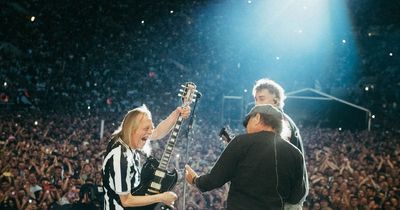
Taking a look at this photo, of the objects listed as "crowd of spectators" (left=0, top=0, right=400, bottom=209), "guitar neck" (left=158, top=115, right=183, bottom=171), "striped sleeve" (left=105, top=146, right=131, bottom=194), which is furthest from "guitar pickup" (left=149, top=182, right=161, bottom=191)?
"crowd of spectators" (left=0, top=0, right=400, bottom=209)

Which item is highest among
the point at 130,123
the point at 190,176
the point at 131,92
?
the point at 131,92

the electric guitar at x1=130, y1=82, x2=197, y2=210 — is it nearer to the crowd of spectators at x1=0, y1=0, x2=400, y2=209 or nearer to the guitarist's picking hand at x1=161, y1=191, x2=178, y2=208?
the guitarist's picking hand at x1=161, y1=191, x2=178, y2=208

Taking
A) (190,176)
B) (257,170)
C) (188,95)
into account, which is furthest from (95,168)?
(257,170)

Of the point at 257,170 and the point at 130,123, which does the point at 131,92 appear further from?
the point at 257,170

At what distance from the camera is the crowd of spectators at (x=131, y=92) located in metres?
7.29

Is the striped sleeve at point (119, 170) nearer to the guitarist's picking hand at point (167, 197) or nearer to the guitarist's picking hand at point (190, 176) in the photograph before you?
the guitarist's picking hand at point (167, 197)

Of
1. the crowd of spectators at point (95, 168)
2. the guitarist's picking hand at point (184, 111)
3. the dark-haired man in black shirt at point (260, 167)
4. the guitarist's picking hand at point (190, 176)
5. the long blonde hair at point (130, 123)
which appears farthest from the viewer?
the crowd of spectators at point (95, 168)

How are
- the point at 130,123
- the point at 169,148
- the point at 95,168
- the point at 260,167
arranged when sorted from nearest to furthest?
the point at 260,167 < the point at 130,123 < the point at 169,148 < the point at 95,168

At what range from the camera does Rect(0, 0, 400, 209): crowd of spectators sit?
7285 mm

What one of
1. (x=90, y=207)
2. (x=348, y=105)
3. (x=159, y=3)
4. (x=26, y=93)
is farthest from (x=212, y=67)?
(x=90, y=207)

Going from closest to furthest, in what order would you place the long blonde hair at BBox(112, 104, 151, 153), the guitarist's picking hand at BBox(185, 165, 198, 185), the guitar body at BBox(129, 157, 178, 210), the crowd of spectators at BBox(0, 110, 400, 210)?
the guitarist's picking hand at BBox(185, 165, 198, 185)
the long blonde hair at BBox(112, 104, 151, 153)
the guitar body at BBox(129, 157, 178, 210)
the crowd of spectators at BBox(0, 110, 400, 210)

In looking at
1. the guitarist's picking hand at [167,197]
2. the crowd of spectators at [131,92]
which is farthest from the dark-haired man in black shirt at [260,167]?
the crowd of spectators at [131,92]

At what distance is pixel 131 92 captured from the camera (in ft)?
65.7

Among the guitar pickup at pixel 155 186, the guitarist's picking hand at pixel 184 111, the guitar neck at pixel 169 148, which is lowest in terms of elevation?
the guitar pickup at pixel 155 186
